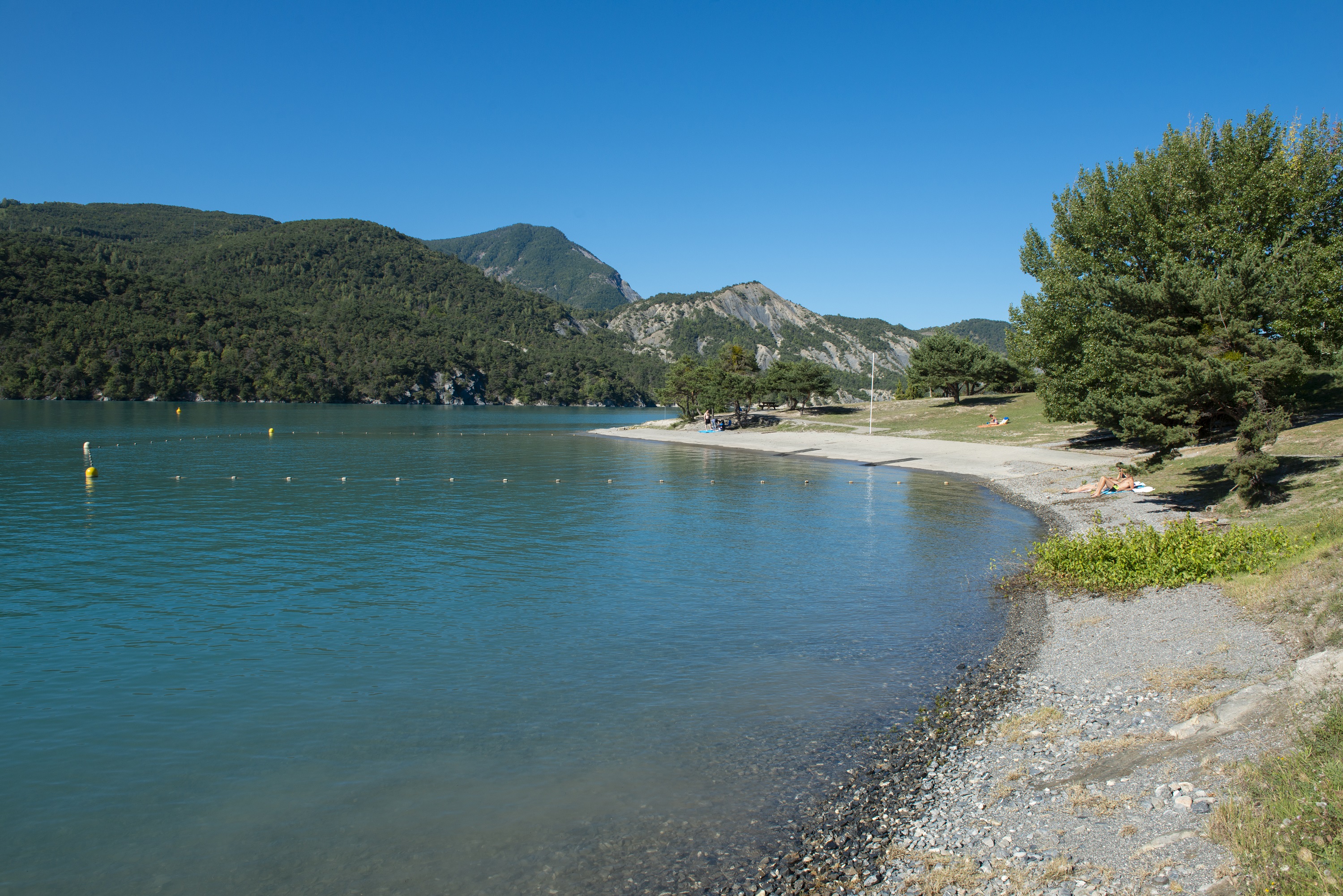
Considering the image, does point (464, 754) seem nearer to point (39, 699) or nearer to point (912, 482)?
point (39, 699)

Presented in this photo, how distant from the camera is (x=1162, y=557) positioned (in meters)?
17.2

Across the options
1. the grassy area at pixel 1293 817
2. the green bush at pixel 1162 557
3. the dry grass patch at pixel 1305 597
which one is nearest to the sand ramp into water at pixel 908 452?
the green bush at pixel 1162 557

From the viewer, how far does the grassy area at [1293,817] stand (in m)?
5.56

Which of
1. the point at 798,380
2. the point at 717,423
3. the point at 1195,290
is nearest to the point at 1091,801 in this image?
the point at 1195,290

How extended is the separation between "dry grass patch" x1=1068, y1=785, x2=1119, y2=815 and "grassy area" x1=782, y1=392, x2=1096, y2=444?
172 ft

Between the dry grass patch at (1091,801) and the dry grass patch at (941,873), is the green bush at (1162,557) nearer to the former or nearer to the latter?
the dry grass patch at (1091,801)

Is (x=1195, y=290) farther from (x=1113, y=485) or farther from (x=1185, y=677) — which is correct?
(x=1185, y=677)

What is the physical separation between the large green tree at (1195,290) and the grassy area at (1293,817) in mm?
17208

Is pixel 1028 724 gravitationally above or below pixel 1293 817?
below

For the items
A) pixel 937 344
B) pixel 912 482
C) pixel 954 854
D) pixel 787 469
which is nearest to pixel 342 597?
pixel 954 854

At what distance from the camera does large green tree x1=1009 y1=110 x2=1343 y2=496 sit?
22594 mm

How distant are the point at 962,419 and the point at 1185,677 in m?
69.0

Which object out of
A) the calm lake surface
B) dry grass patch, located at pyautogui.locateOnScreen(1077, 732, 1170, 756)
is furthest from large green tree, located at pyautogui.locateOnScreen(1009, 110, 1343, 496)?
dry grass patch, located at pyautogui.locateOnScreen(1077, 732, 1170, 756)

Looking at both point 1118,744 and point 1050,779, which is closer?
point 1050,779
